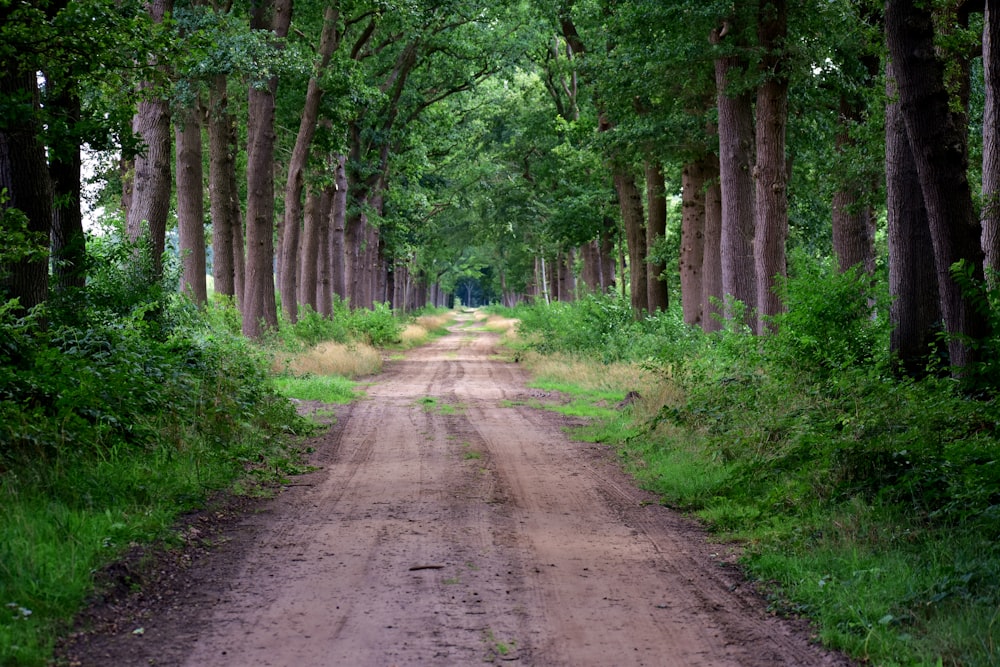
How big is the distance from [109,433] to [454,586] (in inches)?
180

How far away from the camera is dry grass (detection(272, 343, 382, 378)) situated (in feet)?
77.7

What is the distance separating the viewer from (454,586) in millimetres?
6215

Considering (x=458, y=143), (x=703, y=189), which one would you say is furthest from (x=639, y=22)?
(x=458, y=143)

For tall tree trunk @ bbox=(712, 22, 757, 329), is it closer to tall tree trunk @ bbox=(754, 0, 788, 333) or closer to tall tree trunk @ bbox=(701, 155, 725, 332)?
tall tree trunk @ bbox=(754, 0, 788, 333)

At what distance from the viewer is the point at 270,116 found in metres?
23.8

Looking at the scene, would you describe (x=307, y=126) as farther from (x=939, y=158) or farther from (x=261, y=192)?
(x=939, y=158)

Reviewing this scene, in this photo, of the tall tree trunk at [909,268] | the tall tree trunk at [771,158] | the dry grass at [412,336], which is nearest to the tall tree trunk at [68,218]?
the tall tree trunk at [909,268]

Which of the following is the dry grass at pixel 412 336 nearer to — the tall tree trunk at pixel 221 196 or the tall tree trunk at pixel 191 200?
the tall tree trunk at pixel 221 196

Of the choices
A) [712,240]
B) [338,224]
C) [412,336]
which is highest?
[338,224]

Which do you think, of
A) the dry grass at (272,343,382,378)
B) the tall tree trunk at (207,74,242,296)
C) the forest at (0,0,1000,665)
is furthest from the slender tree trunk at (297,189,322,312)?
the tall tree trunk at (207,74,242,296)

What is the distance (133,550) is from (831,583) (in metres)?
4.76

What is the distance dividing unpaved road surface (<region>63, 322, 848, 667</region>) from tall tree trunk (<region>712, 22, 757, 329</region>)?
8.96m

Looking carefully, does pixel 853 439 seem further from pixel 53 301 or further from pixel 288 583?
pixel 53 301

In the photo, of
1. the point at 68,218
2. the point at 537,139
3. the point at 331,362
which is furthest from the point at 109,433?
the point at 537,139
